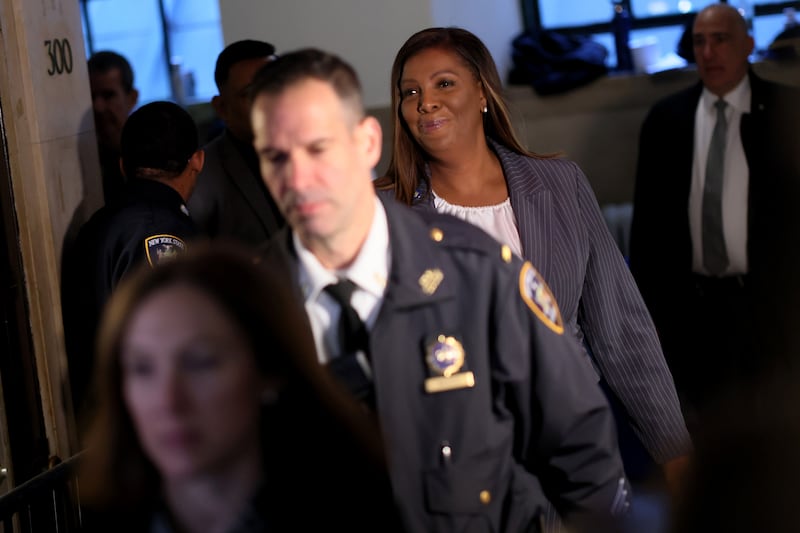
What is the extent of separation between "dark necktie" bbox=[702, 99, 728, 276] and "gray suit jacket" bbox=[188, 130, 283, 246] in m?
2.08

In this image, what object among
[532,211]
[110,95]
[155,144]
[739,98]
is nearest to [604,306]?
[532,211]

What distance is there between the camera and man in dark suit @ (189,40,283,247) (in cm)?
387

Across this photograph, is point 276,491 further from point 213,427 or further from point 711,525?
point 711,525

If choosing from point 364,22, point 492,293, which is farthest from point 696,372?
point 492,293

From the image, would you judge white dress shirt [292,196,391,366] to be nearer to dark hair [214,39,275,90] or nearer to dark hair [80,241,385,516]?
dark hair [80,241,385,516]

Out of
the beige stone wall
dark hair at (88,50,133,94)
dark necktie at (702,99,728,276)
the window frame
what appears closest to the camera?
the beige stone wall

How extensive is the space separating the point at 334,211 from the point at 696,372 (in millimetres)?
3836

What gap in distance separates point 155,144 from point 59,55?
43cm

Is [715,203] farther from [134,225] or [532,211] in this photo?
[134,225]

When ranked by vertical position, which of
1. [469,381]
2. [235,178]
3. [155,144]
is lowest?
[469,381]

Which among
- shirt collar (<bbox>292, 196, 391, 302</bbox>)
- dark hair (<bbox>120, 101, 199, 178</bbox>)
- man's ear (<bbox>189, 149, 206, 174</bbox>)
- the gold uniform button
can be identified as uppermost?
dark hair (<bbox>120, 101, 199, 178</bbox>)

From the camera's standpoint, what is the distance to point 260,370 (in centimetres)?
135

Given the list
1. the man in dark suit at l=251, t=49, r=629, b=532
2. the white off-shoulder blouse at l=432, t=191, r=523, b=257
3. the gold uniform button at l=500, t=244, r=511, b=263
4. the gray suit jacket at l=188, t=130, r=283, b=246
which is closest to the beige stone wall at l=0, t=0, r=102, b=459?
the gray suit jacket at l=188, t=130, r=283, b=246

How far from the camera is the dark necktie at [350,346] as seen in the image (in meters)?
1.76
